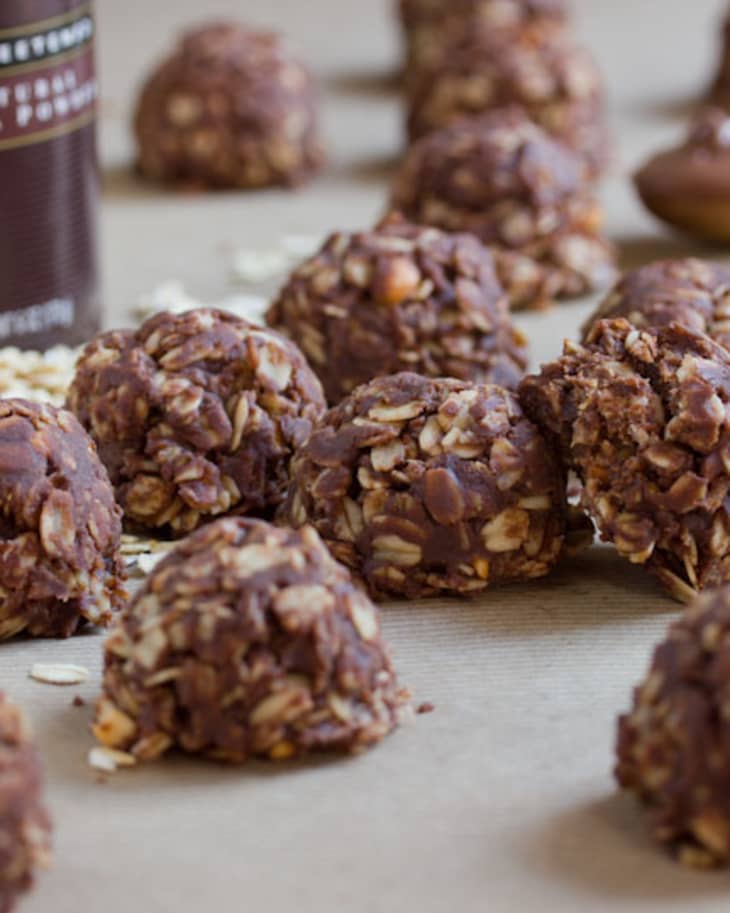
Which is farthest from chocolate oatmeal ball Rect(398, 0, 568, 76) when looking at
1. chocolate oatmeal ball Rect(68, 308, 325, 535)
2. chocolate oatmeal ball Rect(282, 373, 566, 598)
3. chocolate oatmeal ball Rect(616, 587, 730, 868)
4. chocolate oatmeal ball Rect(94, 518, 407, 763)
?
chocolate oatmeal ball Rect(616, 587, 730, 868)

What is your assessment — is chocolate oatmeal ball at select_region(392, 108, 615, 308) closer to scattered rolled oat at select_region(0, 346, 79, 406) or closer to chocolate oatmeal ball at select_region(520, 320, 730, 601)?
scattered rolled oat at select_region(0, 346, 79, 406)

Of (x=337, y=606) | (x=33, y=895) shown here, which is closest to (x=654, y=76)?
(x=337, y=606)

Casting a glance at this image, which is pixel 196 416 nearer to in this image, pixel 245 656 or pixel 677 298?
pixel 245 656

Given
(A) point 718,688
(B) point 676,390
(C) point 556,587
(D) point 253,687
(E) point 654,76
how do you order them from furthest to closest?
(E) point 654,76 < (C) point 556,587 < (B) point 676,390 < (D) point 253,687 < (A) point 718,688

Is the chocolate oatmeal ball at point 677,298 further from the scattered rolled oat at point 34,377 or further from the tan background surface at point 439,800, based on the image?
the scattered rolled oat at point 34,377

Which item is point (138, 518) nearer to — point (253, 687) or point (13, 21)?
point (253, 687)

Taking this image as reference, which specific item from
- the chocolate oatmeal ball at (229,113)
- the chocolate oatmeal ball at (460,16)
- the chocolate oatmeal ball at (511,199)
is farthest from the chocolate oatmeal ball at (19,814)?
the chocolate oatmeal ball at (460,16)
